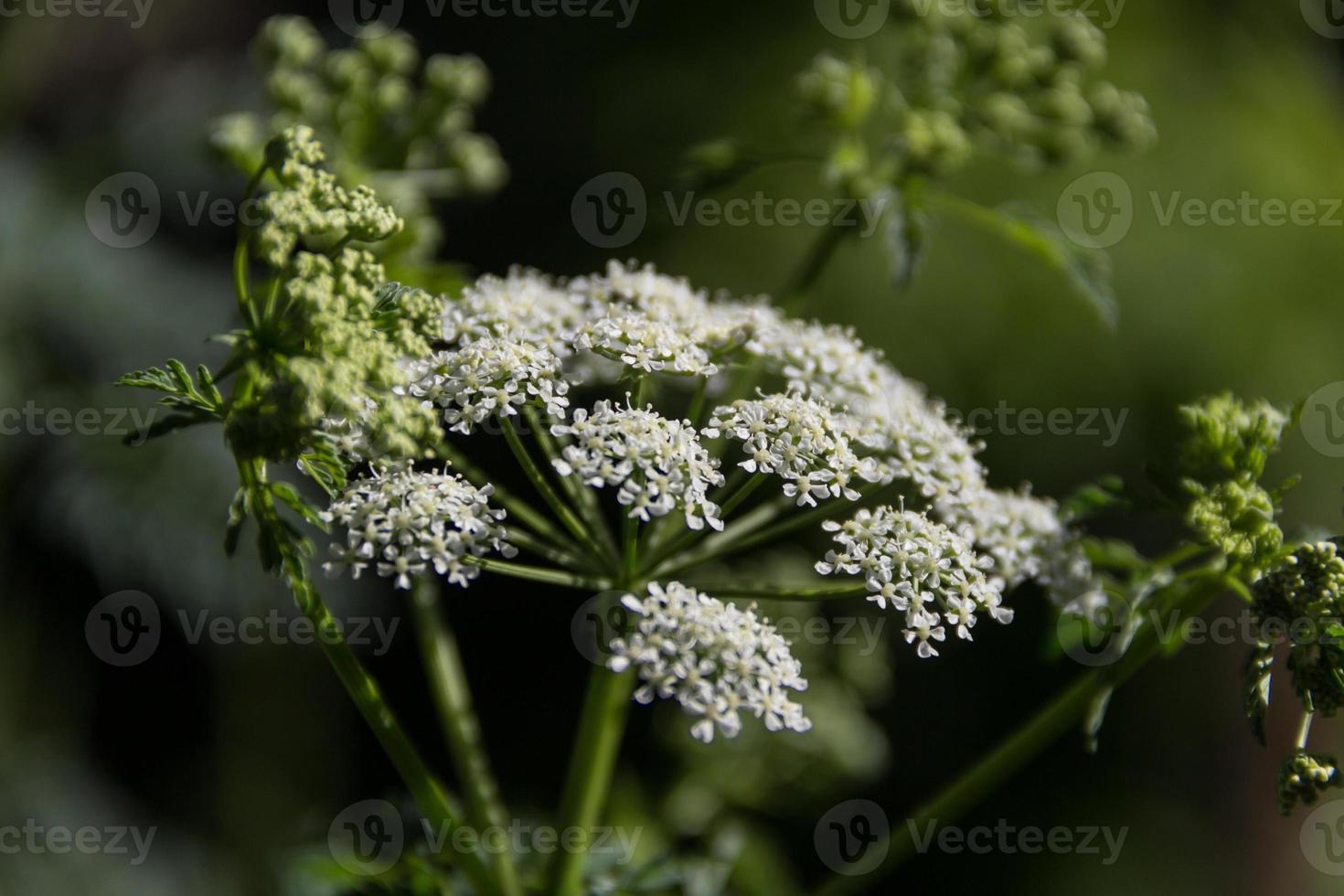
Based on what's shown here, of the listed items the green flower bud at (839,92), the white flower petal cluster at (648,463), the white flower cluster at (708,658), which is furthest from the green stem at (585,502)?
the green flower bud at (839,92)

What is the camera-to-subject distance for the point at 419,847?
266 cm

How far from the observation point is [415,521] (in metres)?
1.93

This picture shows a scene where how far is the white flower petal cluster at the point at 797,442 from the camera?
2107mm

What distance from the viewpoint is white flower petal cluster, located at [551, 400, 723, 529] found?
197 centimetres

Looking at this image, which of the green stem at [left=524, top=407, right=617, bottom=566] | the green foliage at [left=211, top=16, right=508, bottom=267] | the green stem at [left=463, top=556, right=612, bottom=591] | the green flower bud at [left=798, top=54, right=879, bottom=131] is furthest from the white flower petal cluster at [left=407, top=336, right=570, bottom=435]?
the green flower bud at [left=798, top=54, right=879, bottom=131]

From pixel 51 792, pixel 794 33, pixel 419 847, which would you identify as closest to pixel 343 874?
pixel 419 847

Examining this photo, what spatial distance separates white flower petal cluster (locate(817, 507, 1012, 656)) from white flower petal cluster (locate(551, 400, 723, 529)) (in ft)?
0.96

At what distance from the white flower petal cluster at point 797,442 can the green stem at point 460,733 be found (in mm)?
872

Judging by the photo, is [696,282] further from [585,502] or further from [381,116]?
[585,502]

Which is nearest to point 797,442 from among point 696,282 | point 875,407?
point 875,407

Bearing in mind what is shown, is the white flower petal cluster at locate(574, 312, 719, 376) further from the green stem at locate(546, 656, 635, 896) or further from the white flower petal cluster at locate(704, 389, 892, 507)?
the green stem at locate(546, 656, 635, 896)

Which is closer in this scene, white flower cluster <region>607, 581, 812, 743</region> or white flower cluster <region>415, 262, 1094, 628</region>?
white flower cluster <region>607, 581, 812, 743</region>

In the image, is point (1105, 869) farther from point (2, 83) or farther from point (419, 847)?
point (2, 83)

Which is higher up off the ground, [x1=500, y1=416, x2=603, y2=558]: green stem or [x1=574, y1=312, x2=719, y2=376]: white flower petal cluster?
[x1=574, y1=312, x2=719, y2=376]: white flower petal cluster
